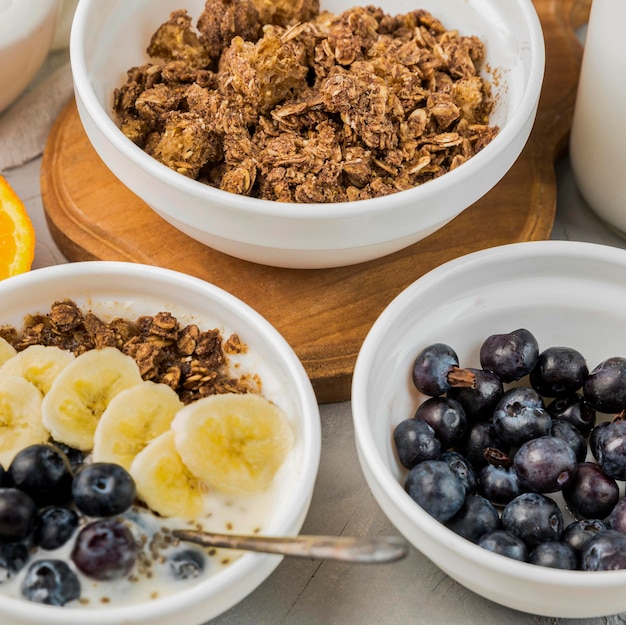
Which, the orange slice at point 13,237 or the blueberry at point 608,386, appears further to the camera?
the orange slice at point 13,237

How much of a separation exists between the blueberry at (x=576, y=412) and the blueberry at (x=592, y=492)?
0.08m

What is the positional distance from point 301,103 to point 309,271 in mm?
234

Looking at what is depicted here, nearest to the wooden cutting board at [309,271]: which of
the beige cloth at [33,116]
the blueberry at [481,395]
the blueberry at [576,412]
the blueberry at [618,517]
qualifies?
the beige cloth at [33,116]

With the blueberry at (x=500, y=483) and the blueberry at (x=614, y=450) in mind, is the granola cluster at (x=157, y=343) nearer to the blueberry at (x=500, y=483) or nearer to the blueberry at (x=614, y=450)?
the blueberry at (x=500, y=483)

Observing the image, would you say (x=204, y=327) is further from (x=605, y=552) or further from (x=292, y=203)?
(x=605, y=552)

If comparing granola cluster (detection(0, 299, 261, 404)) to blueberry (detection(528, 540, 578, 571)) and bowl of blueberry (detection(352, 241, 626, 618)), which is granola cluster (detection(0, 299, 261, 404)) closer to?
bowl of blueberry (detection(352, 241, 626, 618))

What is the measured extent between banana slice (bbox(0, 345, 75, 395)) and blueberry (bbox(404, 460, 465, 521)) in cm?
43

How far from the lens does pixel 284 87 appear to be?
4.00 feet

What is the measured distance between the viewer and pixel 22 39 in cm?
136

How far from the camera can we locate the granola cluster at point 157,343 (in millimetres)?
1086

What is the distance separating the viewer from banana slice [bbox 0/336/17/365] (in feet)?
3.55

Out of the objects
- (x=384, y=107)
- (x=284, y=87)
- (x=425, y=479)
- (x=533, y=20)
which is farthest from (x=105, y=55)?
(x=425, y=479)

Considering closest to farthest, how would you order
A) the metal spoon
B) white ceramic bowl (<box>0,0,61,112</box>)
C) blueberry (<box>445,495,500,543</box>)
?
the metal spoon
blueberry (<box>445,495,500,543</box>)
white ceramic bowl (<box>0,0,61,112</box>)

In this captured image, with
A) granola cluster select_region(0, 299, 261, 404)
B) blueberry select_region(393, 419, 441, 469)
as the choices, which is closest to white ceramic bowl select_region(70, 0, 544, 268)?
granola cluster select_region(0, 299, 261, 404)
